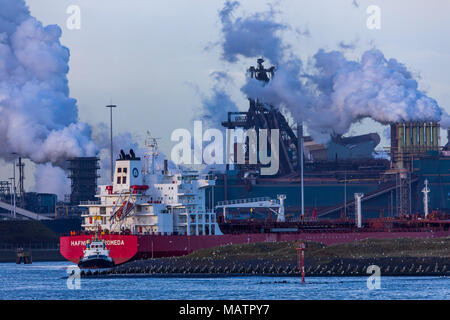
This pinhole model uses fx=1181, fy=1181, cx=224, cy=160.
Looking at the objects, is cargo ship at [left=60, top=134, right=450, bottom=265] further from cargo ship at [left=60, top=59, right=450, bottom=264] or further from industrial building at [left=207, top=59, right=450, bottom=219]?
industrial building at [left=207, top=59, right=450, bottom=219]

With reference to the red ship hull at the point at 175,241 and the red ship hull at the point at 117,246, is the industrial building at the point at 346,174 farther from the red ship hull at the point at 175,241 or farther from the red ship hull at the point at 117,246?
the red ship hull at the point at 117,246

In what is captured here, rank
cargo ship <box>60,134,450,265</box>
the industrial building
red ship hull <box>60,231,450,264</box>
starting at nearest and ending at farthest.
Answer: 1. red ship hull <box>60,231,450,264</box>
2. cargo ship <box>60,134,450,265</box>
3. the industrial building

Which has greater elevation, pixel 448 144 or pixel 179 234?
pixel 448 144

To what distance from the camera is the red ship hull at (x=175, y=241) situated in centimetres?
8294

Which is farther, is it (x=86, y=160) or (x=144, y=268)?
(x=86, y=160)

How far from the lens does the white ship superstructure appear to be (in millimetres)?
86312

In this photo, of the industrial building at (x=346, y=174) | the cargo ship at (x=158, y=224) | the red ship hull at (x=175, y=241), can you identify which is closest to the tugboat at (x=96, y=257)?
the cargo ship at (x=158, y=224)

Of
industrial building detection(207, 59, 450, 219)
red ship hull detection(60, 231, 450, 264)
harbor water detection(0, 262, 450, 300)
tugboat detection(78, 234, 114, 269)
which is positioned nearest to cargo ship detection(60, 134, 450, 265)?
red ship hull detection(60, 231, 450, 264)

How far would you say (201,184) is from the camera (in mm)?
90562

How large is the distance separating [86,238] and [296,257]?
52.9 ft

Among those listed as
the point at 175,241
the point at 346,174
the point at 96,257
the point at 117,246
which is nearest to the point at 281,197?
the point at 175,241

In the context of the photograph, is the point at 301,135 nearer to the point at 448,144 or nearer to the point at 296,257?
the point at 448,144

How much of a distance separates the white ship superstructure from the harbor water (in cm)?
1478
